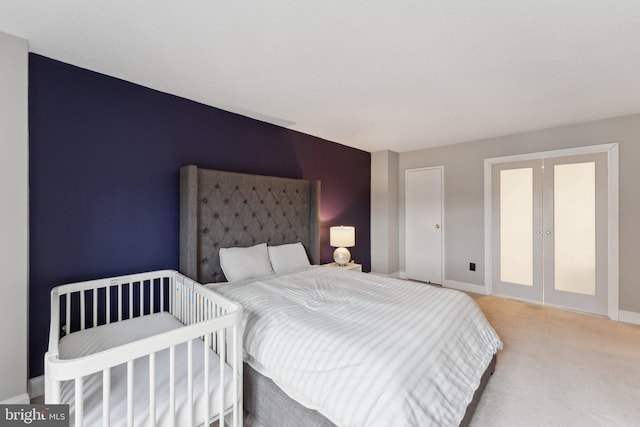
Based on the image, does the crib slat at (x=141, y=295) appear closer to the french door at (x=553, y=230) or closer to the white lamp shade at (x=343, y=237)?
the white lamp shade at (x=343, y=237)

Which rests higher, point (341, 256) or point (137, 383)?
point (341, 256)

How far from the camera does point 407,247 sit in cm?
483

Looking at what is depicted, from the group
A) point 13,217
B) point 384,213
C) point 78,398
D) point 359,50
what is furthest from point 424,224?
point 13,217

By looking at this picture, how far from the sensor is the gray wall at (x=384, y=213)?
15.2ft

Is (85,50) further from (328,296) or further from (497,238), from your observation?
(497,238)

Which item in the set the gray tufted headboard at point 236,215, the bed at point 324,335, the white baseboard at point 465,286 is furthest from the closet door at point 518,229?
the gray tufted headboard at point 236,215

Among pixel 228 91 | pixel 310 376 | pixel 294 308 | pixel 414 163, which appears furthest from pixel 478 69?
pixel 414 163

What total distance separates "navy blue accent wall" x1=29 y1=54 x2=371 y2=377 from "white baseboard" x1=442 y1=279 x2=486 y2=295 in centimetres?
361

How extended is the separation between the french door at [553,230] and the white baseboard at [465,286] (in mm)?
191

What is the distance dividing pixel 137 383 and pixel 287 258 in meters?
1.80

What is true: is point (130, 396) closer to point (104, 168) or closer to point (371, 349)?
point (371, 349)

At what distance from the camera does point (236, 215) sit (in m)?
2.75

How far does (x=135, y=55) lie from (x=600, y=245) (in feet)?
16.2

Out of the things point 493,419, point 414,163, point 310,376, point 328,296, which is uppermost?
point 414,163
